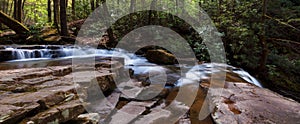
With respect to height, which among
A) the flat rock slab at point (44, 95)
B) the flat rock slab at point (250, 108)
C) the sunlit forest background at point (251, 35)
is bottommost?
the flat rock slab at point (250, 108)

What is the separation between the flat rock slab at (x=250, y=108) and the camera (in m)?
3.23

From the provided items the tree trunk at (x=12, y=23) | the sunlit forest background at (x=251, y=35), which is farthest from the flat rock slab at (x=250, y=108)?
the tree trunk at (x=12, y=23)

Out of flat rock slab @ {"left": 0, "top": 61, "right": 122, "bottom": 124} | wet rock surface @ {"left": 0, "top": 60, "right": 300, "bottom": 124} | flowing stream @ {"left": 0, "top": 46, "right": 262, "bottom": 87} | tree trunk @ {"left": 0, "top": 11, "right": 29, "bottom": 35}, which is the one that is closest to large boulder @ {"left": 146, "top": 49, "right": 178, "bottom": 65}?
flowing stream @ {"left": 0, "top": 46, "right": 262, "bottom": 87}

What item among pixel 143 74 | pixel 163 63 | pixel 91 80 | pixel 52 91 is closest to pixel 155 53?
pixel 163 63

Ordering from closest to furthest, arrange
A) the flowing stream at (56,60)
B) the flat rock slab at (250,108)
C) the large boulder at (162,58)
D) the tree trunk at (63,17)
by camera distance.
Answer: the flat rock slab at (250,108) < the flowing stream at (56,60) < the large boulder at (162,58) < the tree trunk at (63,17)

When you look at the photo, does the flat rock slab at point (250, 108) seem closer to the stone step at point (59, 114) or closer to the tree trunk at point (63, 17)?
the stone step at point (59, 114)

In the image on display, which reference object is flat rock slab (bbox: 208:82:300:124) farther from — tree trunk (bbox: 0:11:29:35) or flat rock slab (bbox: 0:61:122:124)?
tree trunk (bbox: 0:11:29:35)

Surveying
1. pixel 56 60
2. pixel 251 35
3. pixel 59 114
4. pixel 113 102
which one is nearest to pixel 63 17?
pixel 56 60

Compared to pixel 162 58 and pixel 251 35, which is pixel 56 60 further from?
pixel 251 35

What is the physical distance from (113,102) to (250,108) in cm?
248

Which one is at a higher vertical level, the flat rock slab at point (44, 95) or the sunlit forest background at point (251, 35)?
the sunlit forest background at point (251, 35)

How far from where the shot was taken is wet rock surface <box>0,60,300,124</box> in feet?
8.21

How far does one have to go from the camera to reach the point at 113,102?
3.66 meters

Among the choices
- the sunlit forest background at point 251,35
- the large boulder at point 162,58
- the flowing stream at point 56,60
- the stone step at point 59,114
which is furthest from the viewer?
the large boulder at point 162,58
